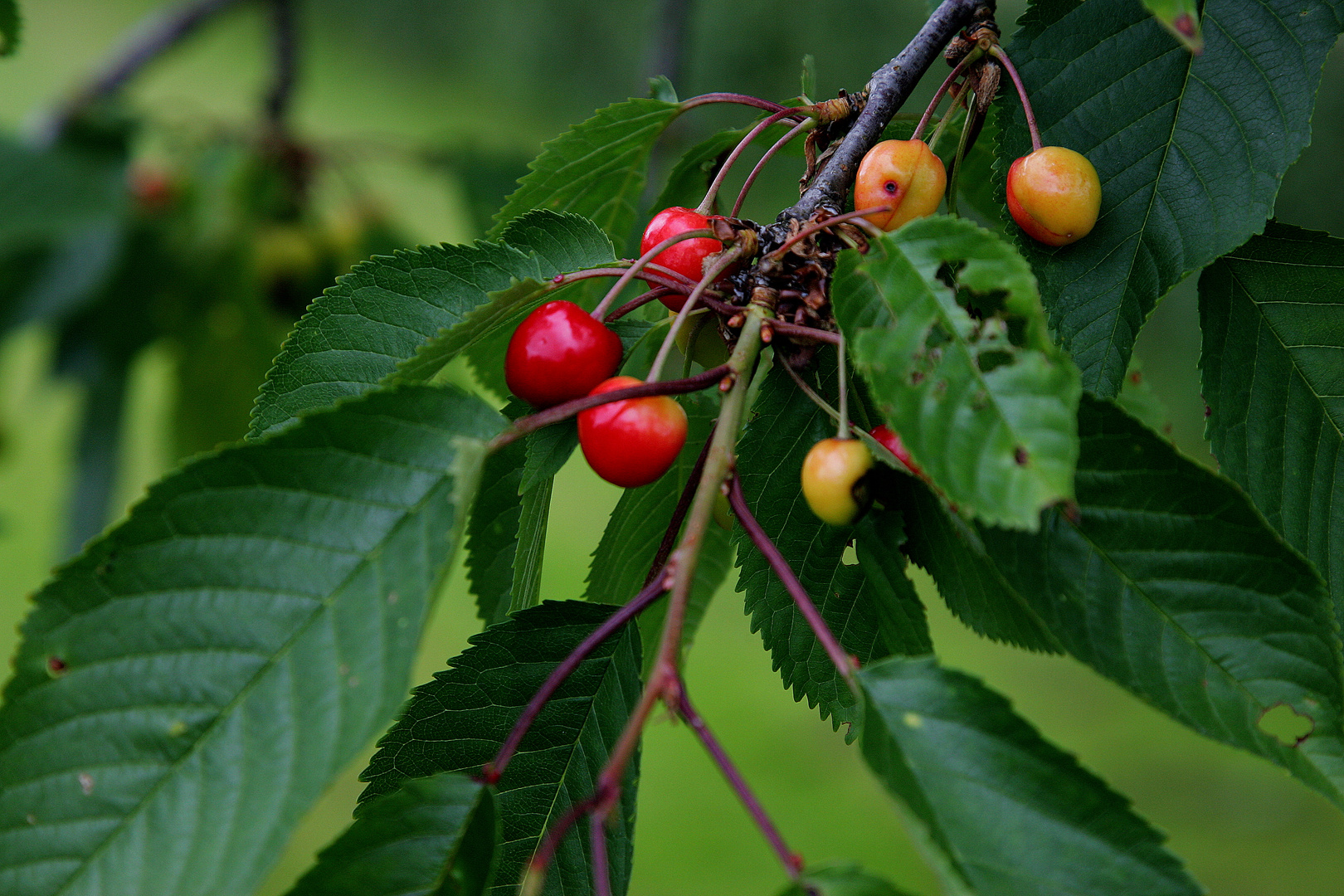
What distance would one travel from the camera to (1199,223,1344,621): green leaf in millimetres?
953

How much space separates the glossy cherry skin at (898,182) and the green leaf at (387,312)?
252 mm

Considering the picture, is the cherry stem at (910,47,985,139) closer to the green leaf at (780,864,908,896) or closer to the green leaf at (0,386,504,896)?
the green leaf at (0,386,504,896)

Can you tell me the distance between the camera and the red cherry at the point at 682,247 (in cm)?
95

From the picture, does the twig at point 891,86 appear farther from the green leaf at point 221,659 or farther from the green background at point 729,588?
the green background at point 729,588

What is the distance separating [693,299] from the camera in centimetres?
83

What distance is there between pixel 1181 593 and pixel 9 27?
1329 mm

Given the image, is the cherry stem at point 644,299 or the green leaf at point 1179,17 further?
the cherry stem at point 644,299

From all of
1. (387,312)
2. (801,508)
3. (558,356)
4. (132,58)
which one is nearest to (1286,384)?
(801,508)

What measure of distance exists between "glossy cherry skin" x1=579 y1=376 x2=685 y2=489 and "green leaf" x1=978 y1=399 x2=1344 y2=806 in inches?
10.5

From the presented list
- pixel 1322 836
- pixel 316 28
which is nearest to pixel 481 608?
pixel 1322 836

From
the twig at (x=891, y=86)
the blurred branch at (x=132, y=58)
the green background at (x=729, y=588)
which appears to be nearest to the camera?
the twig at (x=891, y=86)

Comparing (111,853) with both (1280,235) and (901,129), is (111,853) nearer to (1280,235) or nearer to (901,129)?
(901,129)

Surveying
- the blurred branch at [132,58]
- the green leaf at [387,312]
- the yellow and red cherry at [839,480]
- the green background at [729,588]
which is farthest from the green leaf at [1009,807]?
the blurred branch at [132,58]

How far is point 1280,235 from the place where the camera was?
37.9 inches
